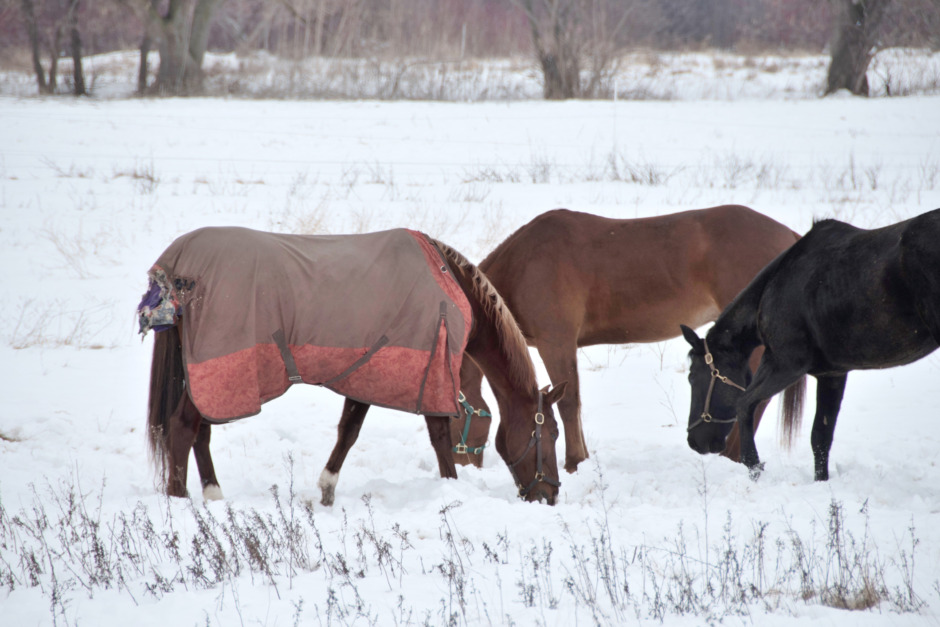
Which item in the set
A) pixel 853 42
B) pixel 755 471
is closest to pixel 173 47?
pixel 853 42

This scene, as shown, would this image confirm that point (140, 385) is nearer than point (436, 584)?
No

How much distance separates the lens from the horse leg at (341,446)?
3.89 m

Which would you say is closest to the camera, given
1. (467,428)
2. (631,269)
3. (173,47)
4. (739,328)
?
(739,328)

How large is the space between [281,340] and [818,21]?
2770 cm

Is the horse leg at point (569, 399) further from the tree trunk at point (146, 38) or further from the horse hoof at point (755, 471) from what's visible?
the tree trunk at point (146, 38)

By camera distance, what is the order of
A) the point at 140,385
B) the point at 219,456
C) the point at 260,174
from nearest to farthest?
the point at 219,456, the point at 140,385, the point at 260,174

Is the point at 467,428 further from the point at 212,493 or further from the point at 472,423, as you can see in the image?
the point at 212,493

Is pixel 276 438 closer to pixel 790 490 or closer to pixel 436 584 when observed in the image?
pixel 436 584

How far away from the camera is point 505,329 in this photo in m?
3.92

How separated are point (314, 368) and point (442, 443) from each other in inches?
31.3

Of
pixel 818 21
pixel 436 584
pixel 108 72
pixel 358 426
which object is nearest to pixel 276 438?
→ pixel 358 426

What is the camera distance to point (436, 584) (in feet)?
8.84

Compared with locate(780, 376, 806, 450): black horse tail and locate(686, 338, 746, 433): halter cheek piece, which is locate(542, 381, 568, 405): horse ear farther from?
locate(780, 376, 806, 450): black horse tail

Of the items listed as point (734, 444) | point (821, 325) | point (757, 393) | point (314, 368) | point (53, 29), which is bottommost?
point (734, 444)
